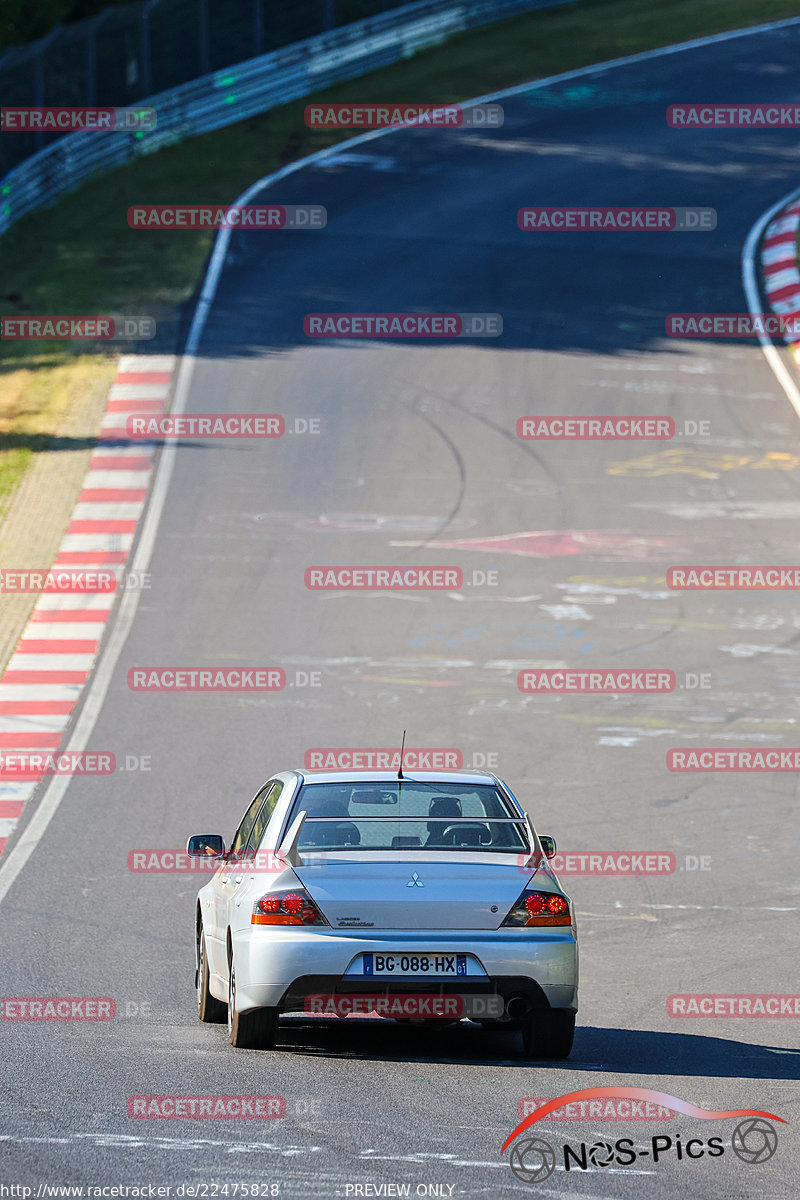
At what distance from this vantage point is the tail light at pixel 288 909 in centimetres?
834

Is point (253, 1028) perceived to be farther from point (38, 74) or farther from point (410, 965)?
point (38, 74)

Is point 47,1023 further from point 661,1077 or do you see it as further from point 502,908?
point 661,1077

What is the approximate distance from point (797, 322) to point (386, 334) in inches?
267

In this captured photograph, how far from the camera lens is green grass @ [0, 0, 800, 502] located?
99.0 feet

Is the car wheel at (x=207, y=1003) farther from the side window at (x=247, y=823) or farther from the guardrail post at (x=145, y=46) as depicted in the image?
the guardrail post at (x=145, y=46)

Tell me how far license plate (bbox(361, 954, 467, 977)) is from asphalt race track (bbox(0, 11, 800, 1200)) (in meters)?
0.50

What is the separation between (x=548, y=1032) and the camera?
8578mm

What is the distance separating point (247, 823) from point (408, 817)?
56.6 inches

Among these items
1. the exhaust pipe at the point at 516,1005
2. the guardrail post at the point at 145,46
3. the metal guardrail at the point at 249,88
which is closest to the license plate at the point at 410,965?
the exhaust pipe at the point at 516,1005

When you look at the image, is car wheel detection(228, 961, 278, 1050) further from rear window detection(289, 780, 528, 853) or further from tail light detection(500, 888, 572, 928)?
tail light detection(500, 888, 572, 928)

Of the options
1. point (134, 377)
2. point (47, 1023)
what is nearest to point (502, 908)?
point (47, 1023)

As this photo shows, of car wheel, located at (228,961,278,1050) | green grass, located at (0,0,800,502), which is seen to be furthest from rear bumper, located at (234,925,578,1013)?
green grass, located at (0,0,800,502)

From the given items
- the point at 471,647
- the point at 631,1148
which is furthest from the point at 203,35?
the point at 631,1148

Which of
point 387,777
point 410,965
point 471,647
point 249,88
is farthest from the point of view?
point 249,88
